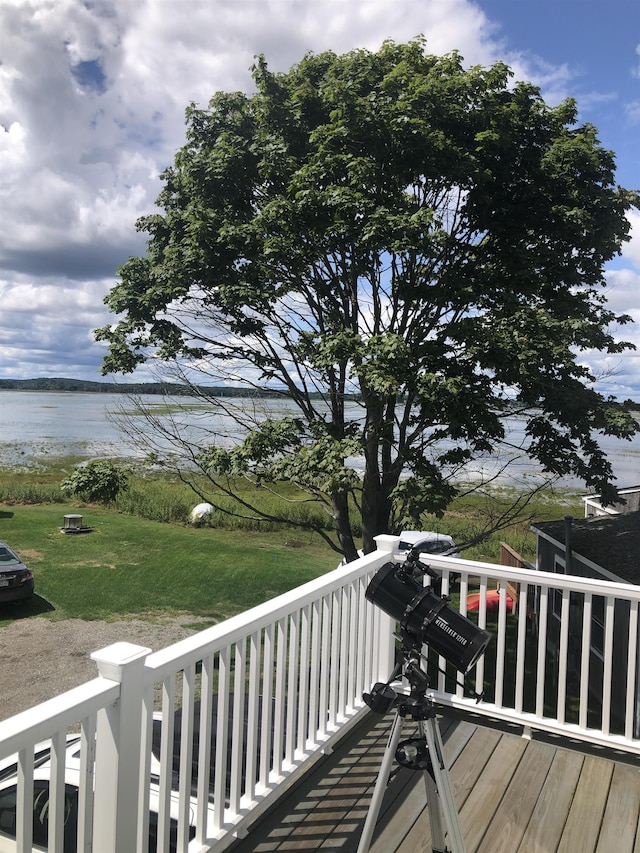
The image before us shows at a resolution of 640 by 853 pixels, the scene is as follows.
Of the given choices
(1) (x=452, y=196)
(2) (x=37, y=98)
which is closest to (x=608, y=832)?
(1) (x=452, y=196)

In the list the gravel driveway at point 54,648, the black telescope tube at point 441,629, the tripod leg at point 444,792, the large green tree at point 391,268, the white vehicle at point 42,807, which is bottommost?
the gravel driveway at point 54,648

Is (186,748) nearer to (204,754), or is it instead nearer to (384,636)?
(204,754)

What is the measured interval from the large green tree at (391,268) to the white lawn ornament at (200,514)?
47.4ft

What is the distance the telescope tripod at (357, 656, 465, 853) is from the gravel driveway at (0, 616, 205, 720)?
1212 cm

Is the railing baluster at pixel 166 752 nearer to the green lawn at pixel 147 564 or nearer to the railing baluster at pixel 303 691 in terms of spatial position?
the railing baluster at pixel 303 691

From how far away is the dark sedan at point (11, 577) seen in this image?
37.8ft

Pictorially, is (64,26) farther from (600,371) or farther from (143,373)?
(600,371)

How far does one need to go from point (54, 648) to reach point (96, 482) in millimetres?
10194

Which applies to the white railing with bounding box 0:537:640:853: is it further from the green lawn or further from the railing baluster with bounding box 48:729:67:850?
the green lawn

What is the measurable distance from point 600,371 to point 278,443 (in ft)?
A: 13.9

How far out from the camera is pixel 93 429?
30.4m

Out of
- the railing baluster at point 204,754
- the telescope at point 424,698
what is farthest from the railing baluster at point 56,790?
the telescope at point 424,698

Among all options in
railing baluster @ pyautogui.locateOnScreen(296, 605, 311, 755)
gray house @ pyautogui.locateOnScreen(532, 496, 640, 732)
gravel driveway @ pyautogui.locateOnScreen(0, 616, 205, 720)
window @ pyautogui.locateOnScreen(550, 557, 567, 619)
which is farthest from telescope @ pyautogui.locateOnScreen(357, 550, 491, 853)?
gravel driveway @ pyautogui.locateOnScreen(0, 616, 205, 720)

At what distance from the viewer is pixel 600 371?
7125 millimetres
